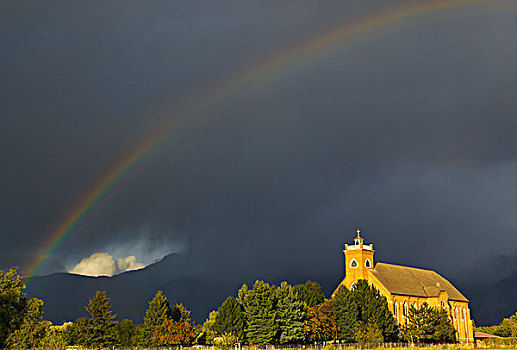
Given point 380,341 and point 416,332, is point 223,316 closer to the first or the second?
point 380,341

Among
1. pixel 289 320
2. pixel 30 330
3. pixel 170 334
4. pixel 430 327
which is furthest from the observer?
pixel 430 327

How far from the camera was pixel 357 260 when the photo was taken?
128125 mm

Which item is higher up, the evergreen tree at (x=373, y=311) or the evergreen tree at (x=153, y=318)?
the evergreen tree at (x=373, y=311)

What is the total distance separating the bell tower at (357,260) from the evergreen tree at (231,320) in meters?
46.1

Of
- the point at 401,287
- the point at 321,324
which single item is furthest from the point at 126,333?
the point at 401,287

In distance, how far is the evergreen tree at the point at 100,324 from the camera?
70750 millimetres

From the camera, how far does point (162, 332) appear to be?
259ft

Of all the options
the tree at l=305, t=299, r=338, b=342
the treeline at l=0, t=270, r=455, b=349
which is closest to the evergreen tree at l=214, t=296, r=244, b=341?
the treeline at l=0, t=270, r=455, b=349

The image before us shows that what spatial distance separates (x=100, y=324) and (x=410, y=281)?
266 ft

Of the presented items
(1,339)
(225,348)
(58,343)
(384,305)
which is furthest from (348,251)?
(1,339)

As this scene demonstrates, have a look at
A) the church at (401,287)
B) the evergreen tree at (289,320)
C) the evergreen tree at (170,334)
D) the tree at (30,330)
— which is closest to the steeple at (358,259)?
the church at (401,287)

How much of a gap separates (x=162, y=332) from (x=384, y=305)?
151 ft

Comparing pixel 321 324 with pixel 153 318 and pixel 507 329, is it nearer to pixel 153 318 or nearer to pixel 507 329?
pixel 153 318

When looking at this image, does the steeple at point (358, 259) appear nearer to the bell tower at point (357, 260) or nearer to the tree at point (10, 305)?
the bell tower at point (357, 260)
